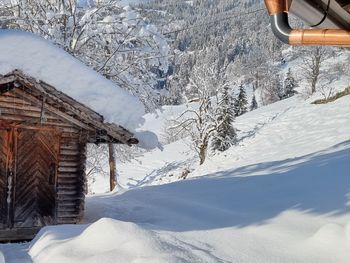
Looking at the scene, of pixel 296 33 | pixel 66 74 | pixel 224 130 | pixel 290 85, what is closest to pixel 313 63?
pixel 224 130

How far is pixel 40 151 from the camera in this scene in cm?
1111

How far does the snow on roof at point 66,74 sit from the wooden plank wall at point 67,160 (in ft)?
2.69

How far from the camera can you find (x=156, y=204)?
1229 centimetres

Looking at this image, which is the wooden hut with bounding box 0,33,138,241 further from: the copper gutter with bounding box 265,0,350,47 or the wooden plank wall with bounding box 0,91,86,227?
the copper gutter with bounding box 265,0,350,47

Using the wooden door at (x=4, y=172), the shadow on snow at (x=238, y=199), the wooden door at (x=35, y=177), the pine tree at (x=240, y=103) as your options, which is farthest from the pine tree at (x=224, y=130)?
the pine tree at (x=240, y=103)

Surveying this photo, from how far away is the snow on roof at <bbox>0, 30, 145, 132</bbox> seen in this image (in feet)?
33.8

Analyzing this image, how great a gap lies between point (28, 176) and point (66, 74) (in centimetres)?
260

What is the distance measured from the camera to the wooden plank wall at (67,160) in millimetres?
10859

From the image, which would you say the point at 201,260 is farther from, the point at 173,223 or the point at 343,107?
the point at 343,107

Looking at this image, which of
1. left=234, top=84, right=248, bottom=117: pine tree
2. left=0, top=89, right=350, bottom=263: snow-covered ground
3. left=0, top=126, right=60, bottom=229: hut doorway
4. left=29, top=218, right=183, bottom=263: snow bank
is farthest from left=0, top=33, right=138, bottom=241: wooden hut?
left=234, top=84, right=248, bottom=117: pine tree

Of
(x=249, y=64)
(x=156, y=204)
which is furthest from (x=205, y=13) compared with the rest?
(x=156, y=204)

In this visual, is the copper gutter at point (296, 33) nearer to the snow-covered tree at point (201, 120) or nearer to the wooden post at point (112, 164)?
the wooden post at point (112, 164)

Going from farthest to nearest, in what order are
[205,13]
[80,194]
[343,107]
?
[205,13], [343,107], [80,194]

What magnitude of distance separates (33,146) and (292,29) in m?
8.61
